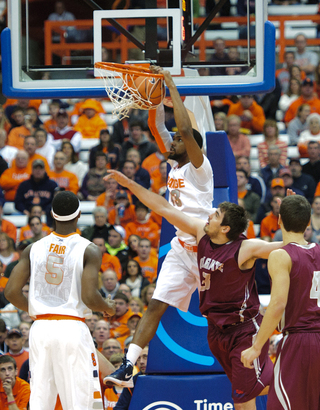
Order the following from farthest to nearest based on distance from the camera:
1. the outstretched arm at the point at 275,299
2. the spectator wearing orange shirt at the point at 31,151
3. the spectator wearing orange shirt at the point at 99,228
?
the spectator wearing orange shirt at the point at 31,151
the spectator wearing orange shirt at the point at 99,228
the outstretched arm at the point at 275,299

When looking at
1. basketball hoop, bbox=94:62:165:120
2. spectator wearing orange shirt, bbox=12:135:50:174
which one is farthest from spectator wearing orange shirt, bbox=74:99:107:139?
basketball hoop, bbox=94:62:165:120

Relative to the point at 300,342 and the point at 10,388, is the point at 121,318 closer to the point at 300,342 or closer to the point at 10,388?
the point at 10,388

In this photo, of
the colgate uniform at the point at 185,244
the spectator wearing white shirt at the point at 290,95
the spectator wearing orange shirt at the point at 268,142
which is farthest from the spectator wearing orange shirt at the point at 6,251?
the spectator wearing white shirt at the point at 290,95

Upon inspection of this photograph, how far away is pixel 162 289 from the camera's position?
5.54 meters

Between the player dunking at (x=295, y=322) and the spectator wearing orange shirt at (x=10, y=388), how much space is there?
3.24 m

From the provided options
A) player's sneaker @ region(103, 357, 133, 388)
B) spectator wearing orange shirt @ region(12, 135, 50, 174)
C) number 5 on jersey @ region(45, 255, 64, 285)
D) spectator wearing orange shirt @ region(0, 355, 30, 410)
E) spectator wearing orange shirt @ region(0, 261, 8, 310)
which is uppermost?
spectator wearing orange shirt @ region(12, 135, 50, 174)

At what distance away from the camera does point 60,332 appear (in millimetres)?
4824

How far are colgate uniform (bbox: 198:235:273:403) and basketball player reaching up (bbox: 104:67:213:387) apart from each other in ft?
1.68

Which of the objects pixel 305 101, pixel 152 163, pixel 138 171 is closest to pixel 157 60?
pixel 138 171

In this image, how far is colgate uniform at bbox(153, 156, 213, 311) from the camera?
554cm

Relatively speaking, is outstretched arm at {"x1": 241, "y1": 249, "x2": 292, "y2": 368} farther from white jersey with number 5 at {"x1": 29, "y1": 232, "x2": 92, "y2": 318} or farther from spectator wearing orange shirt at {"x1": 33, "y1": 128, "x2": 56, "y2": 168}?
spectator wearing orange shirt at {"x1": 33, "y1": 128, "x2": 56, "y2": 168}

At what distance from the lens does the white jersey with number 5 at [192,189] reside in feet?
18.4

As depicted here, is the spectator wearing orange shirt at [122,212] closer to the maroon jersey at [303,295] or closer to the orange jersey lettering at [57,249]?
the orange jersey lettering at [57,249]

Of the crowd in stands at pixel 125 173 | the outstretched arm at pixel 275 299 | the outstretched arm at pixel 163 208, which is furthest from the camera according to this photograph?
the crowd in stands at pixel 125 173
